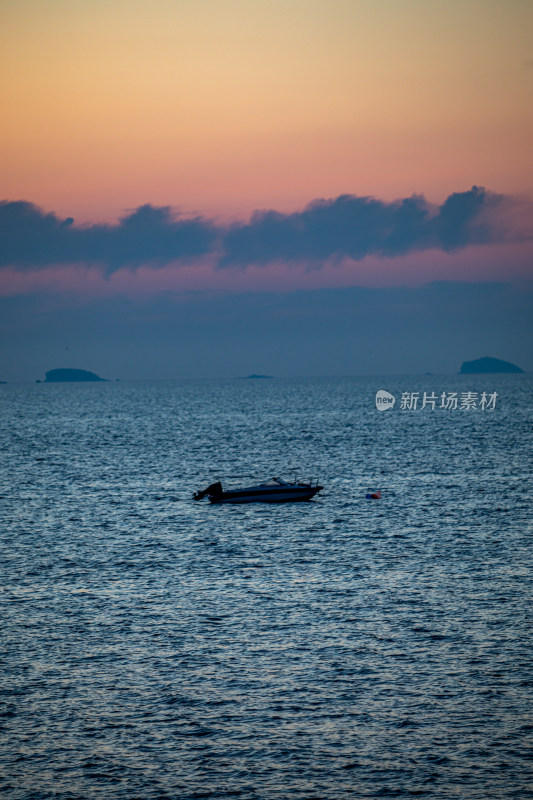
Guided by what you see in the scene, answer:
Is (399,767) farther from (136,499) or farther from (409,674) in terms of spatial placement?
(136,499)

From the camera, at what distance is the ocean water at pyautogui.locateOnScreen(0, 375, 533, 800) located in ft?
90.1

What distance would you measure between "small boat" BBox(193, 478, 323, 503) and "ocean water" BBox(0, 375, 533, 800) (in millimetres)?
1549

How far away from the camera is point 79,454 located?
136875mm

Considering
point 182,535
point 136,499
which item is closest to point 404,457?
point 136,499

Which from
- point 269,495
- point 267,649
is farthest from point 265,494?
point 267,649

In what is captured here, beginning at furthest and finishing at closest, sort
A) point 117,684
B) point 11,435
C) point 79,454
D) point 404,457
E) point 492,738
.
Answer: point 11,435
point 79,454
point 404,457
point 117,684
point 492,738

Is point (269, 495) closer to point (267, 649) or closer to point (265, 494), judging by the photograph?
point (265, 494)

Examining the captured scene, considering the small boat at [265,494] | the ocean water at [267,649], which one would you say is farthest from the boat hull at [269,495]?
the ocean water at [267,649]

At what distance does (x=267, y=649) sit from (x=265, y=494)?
43273mm

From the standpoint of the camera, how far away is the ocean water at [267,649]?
2747 cm

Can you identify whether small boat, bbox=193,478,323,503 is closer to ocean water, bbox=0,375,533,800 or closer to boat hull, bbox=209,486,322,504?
boat hull, bbox=209,486,322,504

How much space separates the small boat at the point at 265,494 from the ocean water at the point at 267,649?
5.08ft

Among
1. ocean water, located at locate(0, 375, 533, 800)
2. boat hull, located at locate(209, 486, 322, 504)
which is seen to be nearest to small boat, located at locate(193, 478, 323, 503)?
boat hull, located at locate(209, 486, 322, 504)

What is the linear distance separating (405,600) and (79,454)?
98.6 m
